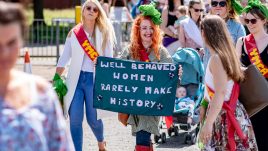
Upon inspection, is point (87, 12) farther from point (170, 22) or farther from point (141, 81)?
point (170, 22)

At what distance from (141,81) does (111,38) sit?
78 centimetres

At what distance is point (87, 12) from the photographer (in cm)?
869

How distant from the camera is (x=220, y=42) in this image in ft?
21.0

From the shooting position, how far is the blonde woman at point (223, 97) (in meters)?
6.34

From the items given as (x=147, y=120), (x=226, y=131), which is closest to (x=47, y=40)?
(x=147, y=120)

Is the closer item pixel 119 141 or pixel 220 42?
pixel 220 42

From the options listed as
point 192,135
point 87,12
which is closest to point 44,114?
point 87,12

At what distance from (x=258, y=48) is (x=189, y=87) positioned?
2.83 m

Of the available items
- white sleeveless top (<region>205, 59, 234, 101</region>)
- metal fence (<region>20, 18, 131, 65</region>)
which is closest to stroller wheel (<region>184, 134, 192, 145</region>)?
white sleeveless top (<region>205, 59, 234, 101</region>)

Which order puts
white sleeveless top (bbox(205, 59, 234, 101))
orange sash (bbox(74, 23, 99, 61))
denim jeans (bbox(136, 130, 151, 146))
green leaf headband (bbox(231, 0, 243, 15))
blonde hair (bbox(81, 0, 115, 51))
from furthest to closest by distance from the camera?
green leaf headband (bbox(231, 0, 243, 15))
blonde hair (bbox(81, 0, 115, 51))
orange sash (bbox(74, 23, 99, 61))
denim jeans (bbox(136, 130, 151, 146))
white sleeveless top (bbox(205, 59, 234, 101))

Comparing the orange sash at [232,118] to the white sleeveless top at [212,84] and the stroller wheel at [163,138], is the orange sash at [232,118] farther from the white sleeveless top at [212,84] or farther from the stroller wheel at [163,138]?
the stroller wheel at [163,138]

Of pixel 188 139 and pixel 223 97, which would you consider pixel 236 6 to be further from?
pixel 223 97

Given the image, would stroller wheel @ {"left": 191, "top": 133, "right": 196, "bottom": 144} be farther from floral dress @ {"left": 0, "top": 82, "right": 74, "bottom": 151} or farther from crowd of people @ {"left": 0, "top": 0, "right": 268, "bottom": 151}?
floral dress @ {"left": 0, "top": 82, "right": 74, "bottom": 151}

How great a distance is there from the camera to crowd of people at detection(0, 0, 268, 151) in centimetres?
346
